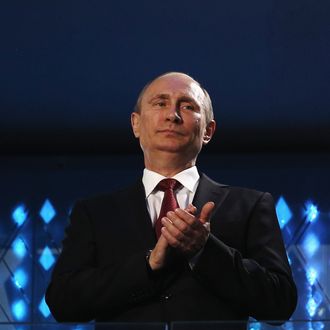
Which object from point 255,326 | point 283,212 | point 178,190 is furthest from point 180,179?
point 283,212

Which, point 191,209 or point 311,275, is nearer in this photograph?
point 191,209

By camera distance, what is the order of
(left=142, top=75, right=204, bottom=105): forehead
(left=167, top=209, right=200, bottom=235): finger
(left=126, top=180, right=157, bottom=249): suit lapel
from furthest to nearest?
(left=142, top=75, right=204, bottom=105): forehead, (left=126, top=180, right=157, bottom=249): suit lapel, (left=167, top=209, right=200, bottom=235): finger

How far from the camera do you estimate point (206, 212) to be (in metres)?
1.56

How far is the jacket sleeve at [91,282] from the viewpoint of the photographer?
5.20ft

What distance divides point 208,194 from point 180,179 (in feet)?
0.15

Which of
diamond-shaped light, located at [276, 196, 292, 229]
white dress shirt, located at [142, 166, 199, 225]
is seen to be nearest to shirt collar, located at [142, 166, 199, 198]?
white dress shirt, located at [142, 166, 199, 225]

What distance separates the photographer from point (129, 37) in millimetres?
2695

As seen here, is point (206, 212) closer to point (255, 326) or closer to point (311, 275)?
point (255, 326)

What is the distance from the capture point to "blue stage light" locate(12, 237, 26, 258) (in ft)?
9.33

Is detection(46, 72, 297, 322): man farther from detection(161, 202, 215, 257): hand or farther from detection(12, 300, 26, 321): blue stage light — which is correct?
detection(12, 300, 26, 321): blue stage light

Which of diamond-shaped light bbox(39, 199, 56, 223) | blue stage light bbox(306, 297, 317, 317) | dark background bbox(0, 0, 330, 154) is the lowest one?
blue stage light bbox(306, 297, 317, 317)

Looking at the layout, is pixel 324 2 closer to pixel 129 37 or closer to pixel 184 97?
pixel 129 37

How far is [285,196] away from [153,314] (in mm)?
1288

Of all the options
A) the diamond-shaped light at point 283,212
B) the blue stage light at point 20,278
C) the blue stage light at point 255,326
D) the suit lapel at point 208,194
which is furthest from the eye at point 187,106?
the blue stage light at point 20,278
